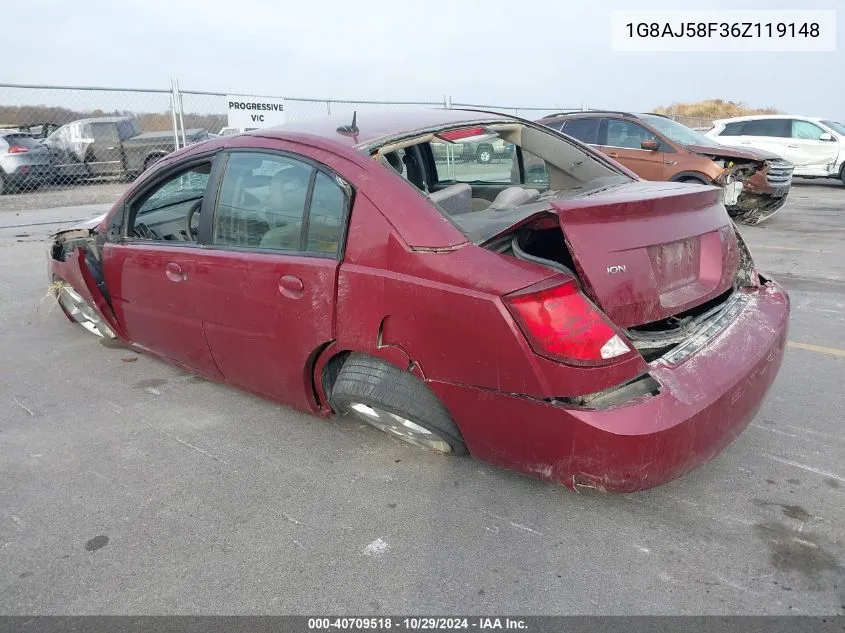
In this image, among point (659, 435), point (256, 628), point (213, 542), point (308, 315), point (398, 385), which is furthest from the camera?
point (308, 315)

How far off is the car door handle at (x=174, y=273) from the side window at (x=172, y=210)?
6.3 inches

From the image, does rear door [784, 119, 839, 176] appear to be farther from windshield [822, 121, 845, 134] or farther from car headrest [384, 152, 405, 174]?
car headrest [384, 152, 405, 174]

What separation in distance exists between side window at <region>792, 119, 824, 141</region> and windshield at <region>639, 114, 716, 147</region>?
5.98m

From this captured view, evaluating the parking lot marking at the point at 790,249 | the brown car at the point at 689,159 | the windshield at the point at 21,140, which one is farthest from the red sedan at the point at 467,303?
the windshield at the point at 21,140

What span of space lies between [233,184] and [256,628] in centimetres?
205

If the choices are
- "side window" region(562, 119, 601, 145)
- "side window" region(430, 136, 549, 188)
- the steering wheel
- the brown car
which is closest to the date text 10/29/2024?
the steering wheel

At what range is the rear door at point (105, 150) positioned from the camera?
611 inches

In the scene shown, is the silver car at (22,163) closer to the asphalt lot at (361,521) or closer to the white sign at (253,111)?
the white sign at (253,111)

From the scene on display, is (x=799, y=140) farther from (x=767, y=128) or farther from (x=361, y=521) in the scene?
(x=361, y=521)

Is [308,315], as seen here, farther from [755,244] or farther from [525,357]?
[755,244]

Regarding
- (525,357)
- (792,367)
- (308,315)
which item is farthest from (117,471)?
(792,367)

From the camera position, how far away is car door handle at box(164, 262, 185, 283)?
11.3ft

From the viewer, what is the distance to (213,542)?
2443mm

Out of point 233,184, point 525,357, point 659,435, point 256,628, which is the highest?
point 233,184
